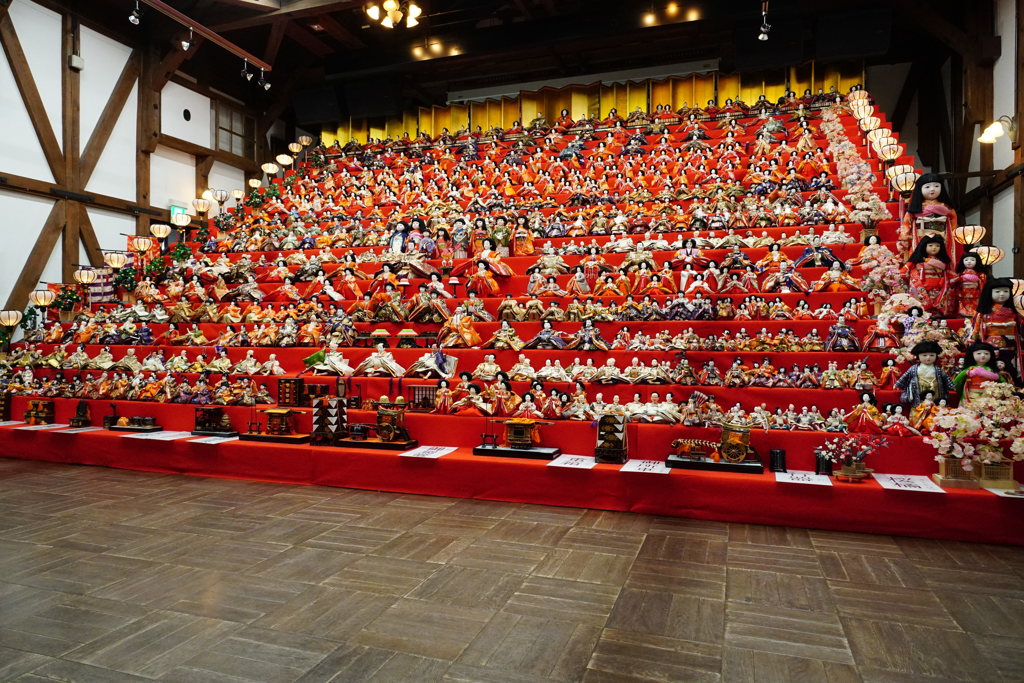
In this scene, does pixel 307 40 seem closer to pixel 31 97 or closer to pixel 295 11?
pixel 295 11

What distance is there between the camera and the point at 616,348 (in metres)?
5.41

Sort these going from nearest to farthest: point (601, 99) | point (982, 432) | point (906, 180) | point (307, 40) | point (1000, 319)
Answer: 1. point (982, 432)
2. point (1000, 319)
3. point (906, 180)
4. point (307, 40)
5. point (601, 99)

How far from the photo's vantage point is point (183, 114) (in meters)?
12.1

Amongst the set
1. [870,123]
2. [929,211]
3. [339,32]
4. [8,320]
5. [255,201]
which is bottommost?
[8,320]

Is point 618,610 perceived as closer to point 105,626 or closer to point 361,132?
point 105,626

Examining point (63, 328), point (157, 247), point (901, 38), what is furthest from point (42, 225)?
point (901, 38)

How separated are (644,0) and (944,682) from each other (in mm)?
12230

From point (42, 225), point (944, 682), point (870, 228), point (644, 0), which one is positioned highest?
point (644, 0)

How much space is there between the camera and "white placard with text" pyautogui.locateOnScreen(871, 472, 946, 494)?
11.3 ft

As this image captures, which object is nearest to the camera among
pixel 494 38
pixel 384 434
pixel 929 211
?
pixel 384 434

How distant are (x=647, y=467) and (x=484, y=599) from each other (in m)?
1.75

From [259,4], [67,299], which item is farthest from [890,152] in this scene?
[67,299]

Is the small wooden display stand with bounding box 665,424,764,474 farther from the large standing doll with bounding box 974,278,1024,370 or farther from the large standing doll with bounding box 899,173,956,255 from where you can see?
the large standing doll with bounding box 899,173,956,255

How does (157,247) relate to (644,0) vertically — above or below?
below
